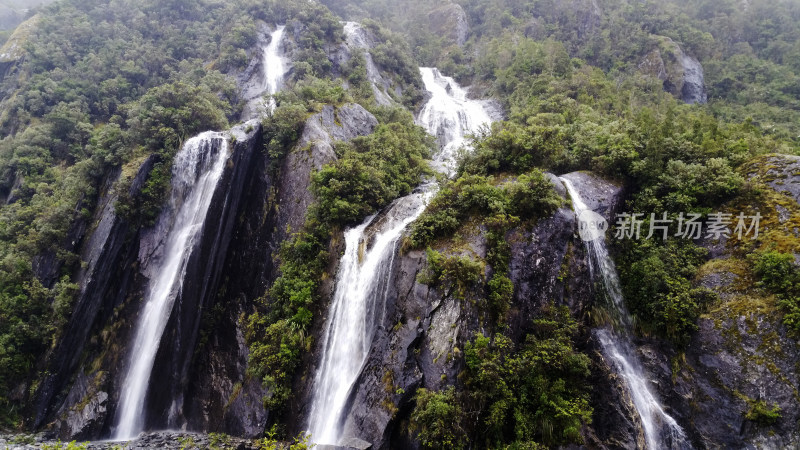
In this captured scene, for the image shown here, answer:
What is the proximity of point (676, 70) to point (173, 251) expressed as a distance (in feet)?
135

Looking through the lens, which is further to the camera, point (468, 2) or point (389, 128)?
point (468, 2)

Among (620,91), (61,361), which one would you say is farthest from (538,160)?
(61,361)

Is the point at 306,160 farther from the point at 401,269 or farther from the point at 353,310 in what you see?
the point at 401,269

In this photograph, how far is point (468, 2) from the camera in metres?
51.6

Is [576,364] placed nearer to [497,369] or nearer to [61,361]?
[497,369]

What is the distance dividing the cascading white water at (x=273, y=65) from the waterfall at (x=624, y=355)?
2519 cm

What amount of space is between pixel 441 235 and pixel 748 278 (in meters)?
8.83

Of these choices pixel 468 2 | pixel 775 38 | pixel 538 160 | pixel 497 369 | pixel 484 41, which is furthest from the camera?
pixel 468 2

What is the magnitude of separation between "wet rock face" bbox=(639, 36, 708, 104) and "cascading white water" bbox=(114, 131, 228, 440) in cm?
3602

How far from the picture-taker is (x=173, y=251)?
58.2 ft

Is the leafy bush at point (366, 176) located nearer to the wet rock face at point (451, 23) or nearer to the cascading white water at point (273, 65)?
the cascading white water at point (273, 65)

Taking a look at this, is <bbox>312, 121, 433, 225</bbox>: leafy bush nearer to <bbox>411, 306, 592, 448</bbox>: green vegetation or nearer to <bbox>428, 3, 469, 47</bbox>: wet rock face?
<bbox>411, 306, 592, 448</bbox>: green vegetation

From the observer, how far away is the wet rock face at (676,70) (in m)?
33.1

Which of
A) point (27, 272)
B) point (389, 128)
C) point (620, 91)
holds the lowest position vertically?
point (27, 272)
